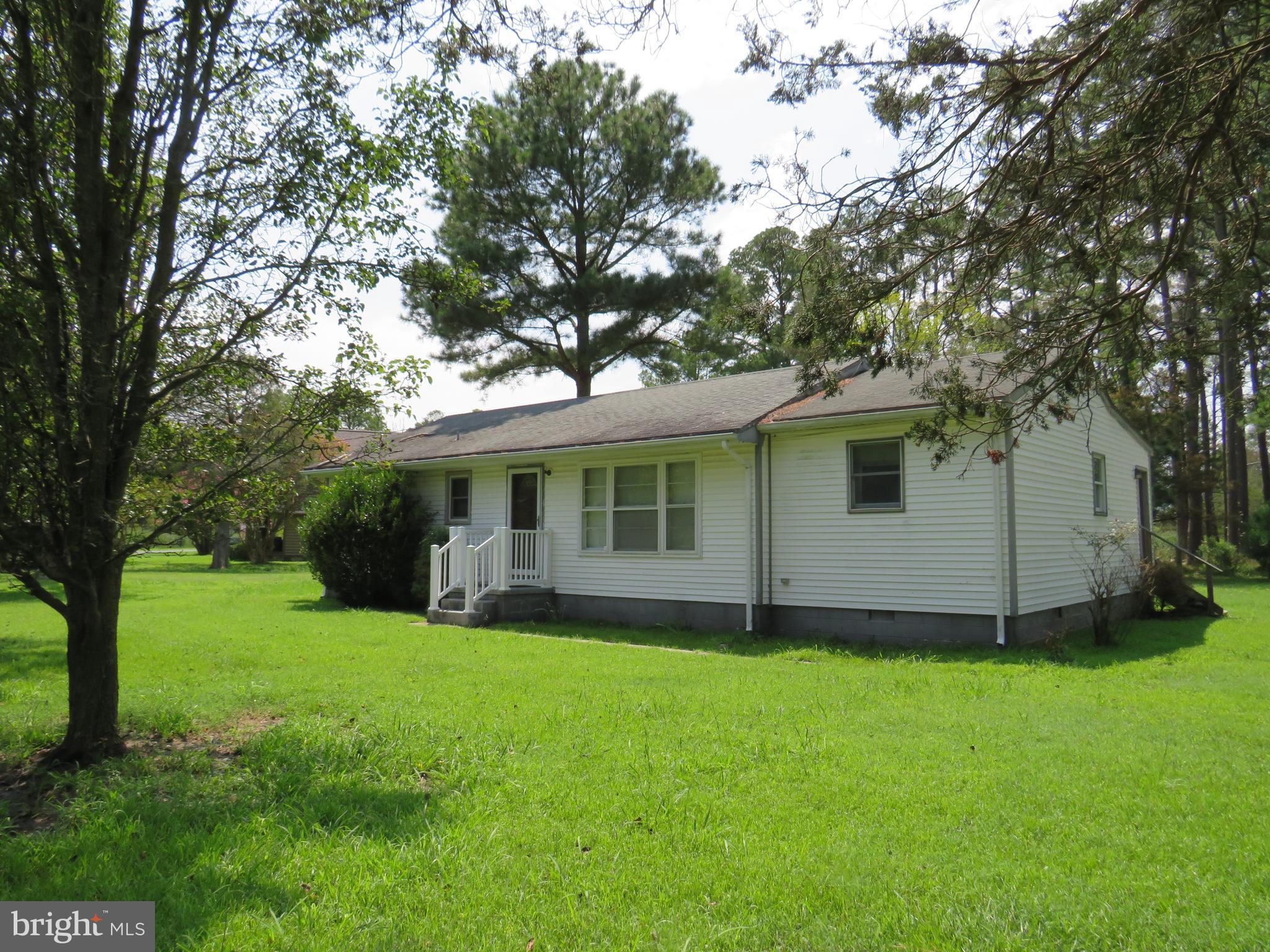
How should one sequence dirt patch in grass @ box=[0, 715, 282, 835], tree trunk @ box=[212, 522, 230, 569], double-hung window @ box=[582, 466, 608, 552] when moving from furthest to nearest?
tree trunk @ box=[212, 522, 230, 569] < double-hung window @ box=[582, 466, 608, 552] < dirt patch in grass @ box=[0, 715, 282, 835]

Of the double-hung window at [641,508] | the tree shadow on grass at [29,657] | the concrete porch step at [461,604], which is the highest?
the double-hung window at [641,508]

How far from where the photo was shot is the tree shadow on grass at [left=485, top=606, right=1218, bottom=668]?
10445mm

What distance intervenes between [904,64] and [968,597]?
7.52m

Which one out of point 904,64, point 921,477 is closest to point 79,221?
point 904,64

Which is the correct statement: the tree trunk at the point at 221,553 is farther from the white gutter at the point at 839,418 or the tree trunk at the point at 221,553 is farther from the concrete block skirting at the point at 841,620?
the white gutter at the point at 839,418

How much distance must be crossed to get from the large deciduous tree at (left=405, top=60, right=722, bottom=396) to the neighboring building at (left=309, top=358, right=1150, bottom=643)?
10174 millimetres

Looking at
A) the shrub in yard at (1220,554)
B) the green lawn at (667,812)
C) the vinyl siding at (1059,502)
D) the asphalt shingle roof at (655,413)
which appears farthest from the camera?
the shrub in yard at (1220,554)

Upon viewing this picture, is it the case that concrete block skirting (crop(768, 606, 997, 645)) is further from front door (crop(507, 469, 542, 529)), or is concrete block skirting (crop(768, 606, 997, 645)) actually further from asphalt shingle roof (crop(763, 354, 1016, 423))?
front door (crop(507, 469, 542, 529))

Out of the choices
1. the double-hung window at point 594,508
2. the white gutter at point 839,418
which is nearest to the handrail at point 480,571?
the double-hung window at point 594,508

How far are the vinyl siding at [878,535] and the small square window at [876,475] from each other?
86 millimetres

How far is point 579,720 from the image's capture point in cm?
673

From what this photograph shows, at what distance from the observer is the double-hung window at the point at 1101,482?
582 inches

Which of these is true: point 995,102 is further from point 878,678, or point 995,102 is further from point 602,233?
point 602,233


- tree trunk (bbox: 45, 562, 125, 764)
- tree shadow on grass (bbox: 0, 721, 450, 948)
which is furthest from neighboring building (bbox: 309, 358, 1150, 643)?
tree trunk (bbox: 45, 562, 125, 764)
